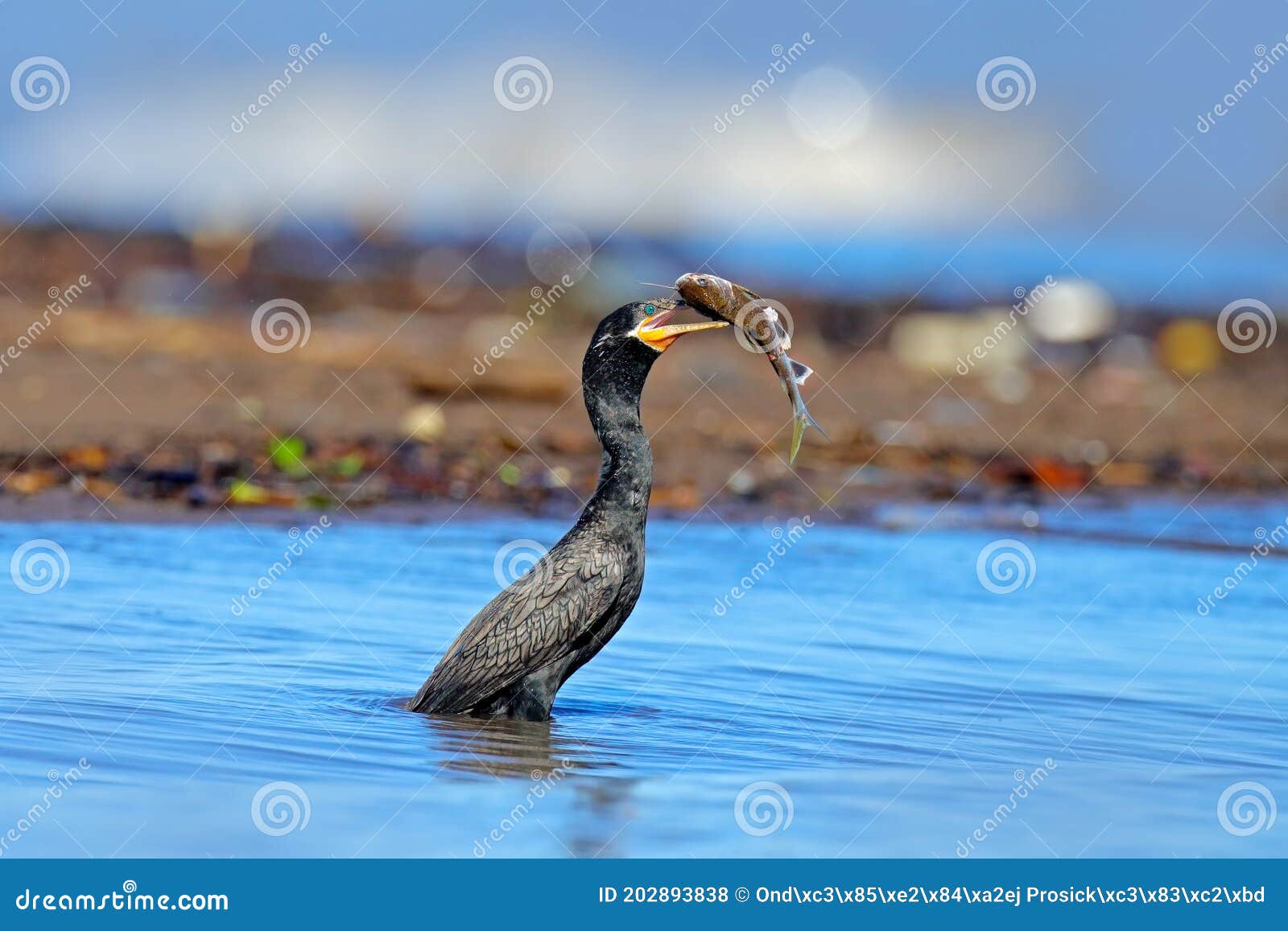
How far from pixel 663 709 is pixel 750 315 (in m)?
1.74

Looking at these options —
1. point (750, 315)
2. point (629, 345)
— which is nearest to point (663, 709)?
point (629, 345)

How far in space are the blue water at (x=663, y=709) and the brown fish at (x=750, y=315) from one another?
4.41 feet

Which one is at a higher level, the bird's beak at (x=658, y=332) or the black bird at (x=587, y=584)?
the bird's beak at (x=658, y=332)

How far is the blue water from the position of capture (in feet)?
18.0

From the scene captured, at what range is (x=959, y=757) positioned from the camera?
6684 millimetres

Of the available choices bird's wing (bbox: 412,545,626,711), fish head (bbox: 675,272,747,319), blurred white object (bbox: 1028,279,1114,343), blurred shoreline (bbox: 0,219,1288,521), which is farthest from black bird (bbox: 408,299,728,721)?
blurred white object (bbox: 1028,279,1114,343)

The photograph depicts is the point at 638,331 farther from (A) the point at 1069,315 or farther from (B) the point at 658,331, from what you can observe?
(A) the point at 1069,315

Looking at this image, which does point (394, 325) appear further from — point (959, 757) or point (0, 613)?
point (959, 757)

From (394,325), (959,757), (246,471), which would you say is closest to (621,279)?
(394,325)

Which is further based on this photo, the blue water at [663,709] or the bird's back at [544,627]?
the bird's back at [544,627]

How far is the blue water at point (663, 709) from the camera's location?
18.0 feet

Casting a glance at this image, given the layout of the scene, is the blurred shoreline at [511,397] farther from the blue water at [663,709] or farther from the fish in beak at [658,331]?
the fish in beak at [658,331]

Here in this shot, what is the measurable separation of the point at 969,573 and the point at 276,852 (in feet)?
22.9

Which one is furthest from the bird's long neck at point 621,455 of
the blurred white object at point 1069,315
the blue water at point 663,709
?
the blurred white object at point 1069,315
